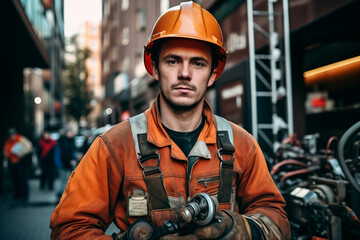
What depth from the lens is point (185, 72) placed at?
2227mm

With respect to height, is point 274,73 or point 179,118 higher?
point 274,73

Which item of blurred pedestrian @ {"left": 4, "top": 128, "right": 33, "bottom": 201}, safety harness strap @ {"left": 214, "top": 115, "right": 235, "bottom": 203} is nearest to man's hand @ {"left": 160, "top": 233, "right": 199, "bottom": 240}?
safety harness strap @ {"left": 214, "top": 115, "right": 235, "bottom": 203}

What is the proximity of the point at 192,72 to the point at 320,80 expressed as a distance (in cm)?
659

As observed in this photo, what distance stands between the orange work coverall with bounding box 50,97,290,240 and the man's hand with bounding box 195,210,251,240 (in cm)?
17

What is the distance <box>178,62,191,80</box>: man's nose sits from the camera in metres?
2.22

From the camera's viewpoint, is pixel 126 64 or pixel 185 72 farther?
pixel 126 64

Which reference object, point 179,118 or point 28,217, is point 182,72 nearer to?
point 179,118

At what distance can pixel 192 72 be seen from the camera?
2.28 m

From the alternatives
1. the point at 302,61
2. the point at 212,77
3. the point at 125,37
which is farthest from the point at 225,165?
the point at 125,37

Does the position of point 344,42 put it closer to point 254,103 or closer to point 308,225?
point 254,103

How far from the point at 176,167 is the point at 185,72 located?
60 cm

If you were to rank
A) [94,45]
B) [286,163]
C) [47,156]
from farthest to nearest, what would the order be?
[94,45], [47,156], [286,163]

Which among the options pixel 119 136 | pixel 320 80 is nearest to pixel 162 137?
pixel 119 136

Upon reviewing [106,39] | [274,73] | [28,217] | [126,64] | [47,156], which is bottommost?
[28,217]
